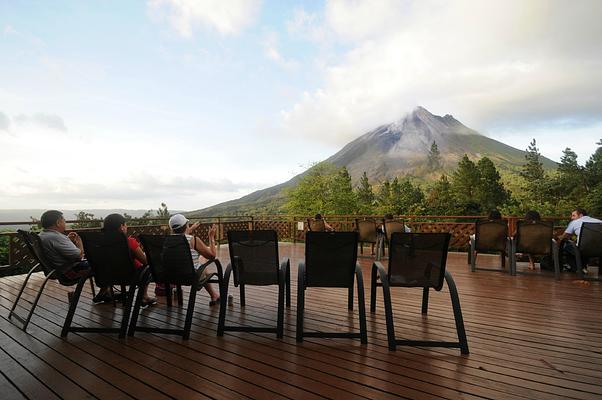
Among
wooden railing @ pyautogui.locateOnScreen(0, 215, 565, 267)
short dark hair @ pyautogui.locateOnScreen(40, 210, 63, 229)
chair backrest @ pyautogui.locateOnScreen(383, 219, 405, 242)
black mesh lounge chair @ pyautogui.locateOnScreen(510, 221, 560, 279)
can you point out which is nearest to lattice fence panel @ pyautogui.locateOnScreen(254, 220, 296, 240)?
wooden railing @ pyautogui.locateOnScreen(0, 215, 565, 267)

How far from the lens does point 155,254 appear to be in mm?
2623

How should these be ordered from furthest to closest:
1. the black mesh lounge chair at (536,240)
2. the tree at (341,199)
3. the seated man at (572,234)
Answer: the tree at (341,199), the seated man at (572,234), the black mesh lounge chair at (536,240)

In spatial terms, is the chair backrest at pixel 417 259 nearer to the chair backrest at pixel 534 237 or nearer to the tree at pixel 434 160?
the chair backrest at pixel 534 237

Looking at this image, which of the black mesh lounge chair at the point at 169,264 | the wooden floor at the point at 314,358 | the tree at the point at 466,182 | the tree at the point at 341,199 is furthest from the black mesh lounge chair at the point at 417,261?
the tree at the point at 466,182

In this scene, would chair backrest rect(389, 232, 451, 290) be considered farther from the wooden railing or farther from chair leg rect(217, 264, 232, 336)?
the wooden railing

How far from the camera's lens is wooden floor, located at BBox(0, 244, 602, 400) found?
5.66ft

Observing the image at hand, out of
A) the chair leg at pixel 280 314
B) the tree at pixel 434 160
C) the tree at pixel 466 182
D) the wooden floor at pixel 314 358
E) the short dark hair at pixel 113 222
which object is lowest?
the wooden floor at pixel 314 358

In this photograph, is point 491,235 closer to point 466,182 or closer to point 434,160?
point 466,182

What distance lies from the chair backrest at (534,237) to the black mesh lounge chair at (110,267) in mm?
4880

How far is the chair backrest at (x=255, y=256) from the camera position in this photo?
2660 mm

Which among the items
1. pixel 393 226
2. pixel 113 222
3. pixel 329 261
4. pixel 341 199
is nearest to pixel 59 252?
pixel 113 222

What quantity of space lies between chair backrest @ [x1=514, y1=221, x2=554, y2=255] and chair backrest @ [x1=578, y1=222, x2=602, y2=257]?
360 mm

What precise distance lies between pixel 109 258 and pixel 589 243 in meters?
5.74

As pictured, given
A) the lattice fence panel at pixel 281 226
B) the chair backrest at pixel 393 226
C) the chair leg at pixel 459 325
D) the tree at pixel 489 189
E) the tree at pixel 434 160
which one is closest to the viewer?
the chair leg at pixel 459 325
